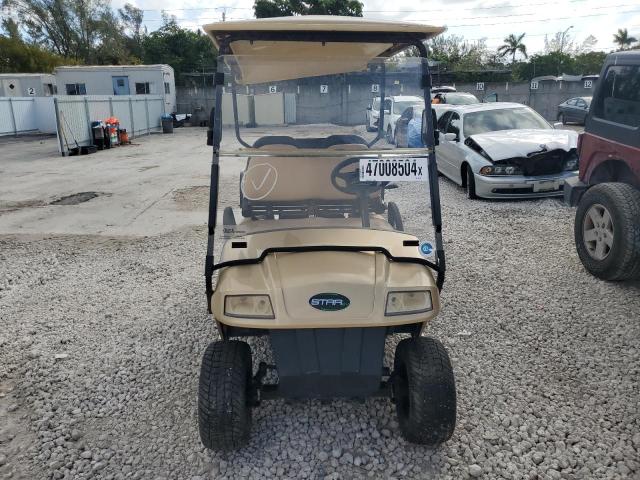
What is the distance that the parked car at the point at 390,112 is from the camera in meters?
3.03

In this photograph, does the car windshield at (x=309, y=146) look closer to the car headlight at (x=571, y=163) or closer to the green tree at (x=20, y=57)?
the car headlight at (x=571, y=163)

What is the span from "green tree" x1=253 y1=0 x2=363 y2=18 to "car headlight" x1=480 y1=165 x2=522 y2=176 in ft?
101

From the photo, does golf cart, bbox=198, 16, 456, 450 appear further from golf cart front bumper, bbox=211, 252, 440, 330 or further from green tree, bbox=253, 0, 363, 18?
green tree, bbox=253, 0, 363, 18

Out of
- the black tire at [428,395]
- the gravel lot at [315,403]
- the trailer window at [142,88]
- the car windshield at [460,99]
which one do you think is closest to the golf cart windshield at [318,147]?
the gravel lot at [315,403]

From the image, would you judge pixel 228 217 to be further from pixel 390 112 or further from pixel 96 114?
pixel 96 114

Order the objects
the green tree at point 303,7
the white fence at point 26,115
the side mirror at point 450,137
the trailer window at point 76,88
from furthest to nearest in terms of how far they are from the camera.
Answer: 1. the green tree at point 303,7
2. the trailer window at point 76,88
3. the white fence at point 26,115
4. the side mirror at point 450,137

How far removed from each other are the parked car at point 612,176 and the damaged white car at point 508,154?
2497 mm

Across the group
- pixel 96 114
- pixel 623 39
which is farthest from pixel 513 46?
pixel 96 114

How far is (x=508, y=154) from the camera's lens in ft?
26.2

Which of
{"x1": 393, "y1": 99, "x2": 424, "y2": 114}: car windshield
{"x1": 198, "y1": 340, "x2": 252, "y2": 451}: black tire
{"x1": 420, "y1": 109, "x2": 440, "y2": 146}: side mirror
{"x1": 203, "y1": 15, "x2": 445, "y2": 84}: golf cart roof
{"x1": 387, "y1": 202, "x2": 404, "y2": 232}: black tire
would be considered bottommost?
{"x1": 198, "y1": 340, "x2": 252, "y2": 451}: black tire

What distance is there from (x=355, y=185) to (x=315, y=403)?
4.49ft

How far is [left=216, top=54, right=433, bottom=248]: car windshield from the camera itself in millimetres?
2979

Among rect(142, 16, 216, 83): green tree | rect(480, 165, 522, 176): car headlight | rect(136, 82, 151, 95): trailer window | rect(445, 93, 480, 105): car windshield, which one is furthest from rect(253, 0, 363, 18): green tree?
rect(480, 165, 522, 176): car headlight

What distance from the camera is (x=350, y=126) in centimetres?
331
